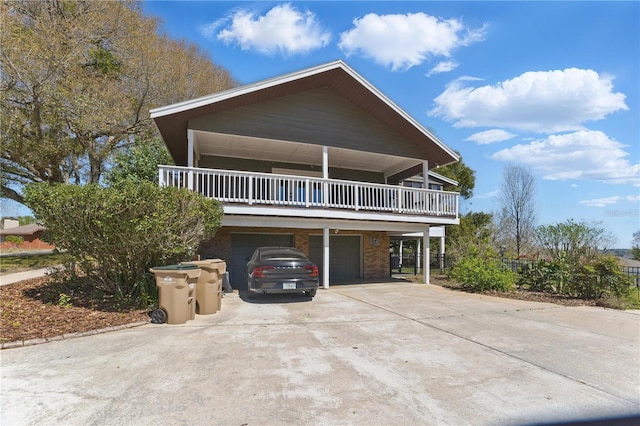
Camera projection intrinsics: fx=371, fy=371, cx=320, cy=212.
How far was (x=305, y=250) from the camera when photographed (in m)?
14.6

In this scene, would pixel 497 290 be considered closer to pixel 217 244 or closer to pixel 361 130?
pixel 361 130

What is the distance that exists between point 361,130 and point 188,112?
625 cm

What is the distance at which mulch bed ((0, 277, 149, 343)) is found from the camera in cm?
604

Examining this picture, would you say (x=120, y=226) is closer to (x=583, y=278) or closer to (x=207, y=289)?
(x=207, y=289)

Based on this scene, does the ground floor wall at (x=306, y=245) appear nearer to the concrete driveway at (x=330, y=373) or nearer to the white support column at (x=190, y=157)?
the white support column at (x=190, y=157)

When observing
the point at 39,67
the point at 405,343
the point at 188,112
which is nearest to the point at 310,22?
the point at 188,112

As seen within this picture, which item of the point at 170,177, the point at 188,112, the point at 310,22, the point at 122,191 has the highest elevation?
the point at 310,22

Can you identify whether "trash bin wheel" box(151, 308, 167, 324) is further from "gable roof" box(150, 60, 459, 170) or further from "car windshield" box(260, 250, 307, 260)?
"gable roof" box(150, 60, 459, 170)

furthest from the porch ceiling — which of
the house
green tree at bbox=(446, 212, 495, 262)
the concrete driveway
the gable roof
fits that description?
the concrete driveway

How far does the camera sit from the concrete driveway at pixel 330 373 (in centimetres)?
342

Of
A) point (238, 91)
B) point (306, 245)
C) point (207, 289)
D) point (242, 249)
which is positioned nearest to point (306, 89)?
point (238, 91)

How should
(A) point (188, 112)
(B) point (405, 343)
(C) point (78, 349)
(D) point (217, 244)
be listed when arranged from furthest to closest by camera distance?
(D) point (217, 244)
(A) point (188, 112)
(B) point (405, 343)
(C) point (78, 349)

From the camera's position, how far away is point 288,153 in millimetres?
14281

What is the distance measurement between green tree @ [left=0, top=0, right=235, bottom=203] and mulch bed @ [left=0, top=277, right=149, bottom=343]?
9477 millimetres
